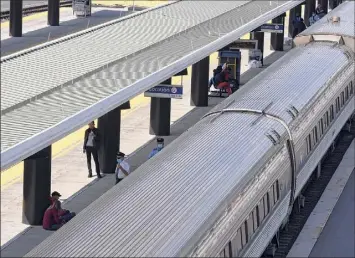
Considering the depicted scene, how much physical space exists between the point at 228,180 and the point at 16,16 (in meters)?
24.9

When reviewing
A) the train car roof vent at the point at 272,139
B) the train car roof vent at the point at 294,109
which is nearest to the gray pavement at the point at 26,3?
the train car roof vent at the point at 294,109

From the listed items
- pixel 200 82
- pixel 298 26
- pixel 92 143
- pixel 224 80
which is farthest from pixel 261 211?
pixel 298 26

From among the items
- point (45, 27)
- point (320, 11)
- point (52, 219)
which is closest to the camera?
point (52, 219)

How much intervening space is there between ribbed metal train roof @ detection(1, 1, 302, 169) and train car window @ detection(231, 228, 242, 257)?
2.63 metres

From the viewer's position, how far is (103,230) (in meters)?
13.2

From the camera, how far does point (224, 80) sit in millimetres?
31609

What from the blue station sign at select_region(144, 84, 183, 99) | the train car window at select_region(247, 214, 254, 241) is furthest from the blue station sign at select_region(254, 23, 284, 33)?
the train car window at select_region(247, 214, 254, 241)

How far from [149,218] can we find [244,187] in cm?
A: 276

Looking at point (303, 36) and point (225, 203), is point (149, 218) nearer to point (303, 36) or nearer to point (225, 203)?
point (225, 203)

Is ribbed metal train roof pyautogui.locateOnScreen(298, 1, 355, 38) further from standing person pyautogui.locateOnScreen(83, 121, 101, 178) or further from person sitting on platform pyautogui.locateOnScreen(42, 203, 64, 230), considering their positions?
person sitting on platform pyautogui.locateOnScreen(42, 203, 64, 230)

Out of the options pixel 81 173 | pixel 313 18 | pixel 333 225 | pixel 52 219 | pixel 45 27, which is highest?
pixel 313 18

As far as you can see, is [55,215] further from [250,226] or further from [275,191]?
[250,226]

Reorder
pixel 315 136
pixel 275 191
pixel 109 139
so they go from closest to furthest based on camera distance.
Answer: pixel 275 191 → pixel 315 136 → pixel 109 139

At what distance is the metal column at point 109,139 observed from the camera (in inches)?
923
